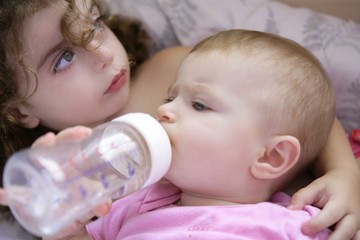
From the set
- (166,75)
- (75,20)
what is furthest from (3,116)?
(166,75)

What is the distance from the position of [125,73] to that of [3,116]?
305mm

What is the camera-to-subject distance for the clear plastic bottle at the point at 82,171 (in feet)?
2.45

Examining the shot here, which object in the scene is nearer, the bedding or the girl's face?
the girl's face

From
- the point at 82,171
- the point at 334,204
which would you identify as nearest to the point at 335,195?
the point at 334,204

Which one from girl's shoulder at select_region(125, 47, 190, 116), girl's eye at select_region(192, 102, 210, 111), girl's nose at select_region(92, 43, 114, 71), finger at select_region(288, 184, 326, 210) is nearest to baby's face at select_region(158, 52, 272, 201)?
girl's eye at select_region(192, 102, 210, 111)

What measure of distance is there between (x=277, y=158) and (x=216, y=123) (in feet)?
0.44

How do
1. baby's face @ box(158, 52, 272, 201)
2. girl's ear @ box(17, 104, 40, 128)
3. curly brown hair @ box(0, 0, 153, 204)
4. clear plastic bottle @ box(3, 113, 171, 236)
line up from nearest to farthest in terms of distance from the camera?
1. clear plastic bottle @ box(3, 113, 171, 236)
2. baby's face @ box(158, 52, 272, 201)
3. curly brown hair @ box(0, 0, 153, 204)
4. girl's ear @ box(17, 104, 40, 128)

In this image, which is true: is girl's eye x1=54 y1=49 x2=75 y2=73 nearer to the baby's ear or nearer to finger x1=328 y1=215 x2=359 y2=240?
the baby's ear

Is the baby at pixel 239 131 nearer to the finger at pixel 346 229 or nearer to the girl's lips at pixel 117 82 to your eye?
the finger at pixel 346 229

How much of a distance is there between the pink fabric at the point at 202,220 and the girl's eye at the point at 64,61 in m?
0.33

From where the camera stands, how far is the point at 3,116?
117cm

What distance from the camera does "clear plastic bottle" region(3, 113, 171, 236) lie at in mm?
746

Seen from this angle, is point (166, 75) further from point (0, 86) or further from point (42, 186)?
point (42, 186)

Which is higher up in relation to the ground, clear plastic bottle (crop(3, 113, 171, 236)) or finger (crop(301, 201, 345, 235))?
clear plastic bottle (crop(3, 113, 171, 236))
